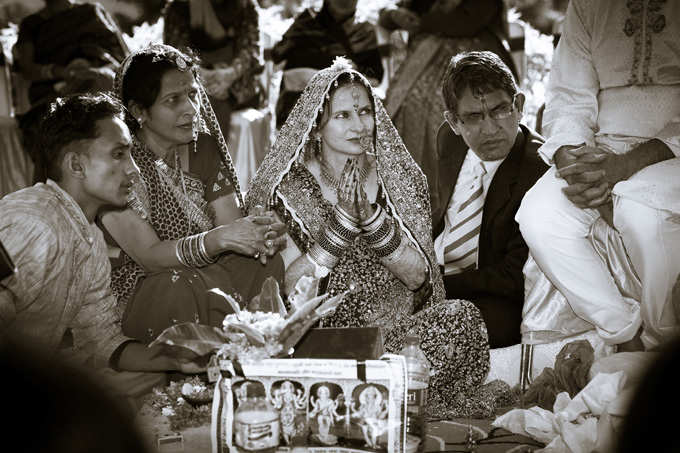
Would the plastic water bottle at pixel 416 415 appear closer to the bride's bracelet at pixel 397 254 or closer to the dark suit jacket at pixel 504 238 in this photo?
the bride's bracelet at pixel 397 254

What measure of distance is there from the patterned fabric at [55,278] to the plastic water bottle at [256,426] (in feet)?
2.90

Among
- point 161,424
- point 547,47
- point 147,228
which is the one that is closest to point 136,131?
point 147,228

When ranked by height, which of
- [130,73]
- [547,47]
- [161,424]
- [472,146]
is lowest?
[161,424]

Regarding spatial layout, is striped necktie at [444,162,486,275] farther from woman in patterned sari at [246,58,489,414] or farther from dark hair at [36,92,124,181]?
dark hair at [36,92,124,181]

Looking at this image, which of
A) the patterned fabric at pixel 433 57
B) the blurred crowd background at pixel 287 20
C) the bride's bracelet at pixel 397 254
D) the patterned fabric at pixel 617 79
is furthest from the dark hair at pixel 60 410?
the blurred crowd background at pixel 287 20

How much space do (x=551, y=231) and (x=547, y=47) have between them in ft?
14.0

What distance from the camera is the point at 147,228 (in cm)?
336

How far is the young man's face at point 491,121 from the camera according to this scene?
3.75m

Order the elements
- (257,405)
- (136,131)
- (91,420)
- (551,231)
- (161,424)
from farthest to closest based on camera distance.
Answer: (136,131), (551,231), (161,424), (257,405), (91,420)

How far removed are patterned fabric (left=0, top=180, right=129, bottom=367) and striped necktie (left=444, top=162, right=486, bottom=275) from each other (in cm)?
168

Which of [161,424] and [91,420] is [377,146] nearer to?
[161,424]

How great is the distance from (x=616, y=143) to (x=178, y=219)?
2.05 metres

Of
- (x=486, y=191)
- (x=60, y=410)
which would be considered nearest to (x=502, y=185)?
(x=486, y=191)

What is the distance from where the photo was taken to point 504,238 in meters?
3.64
